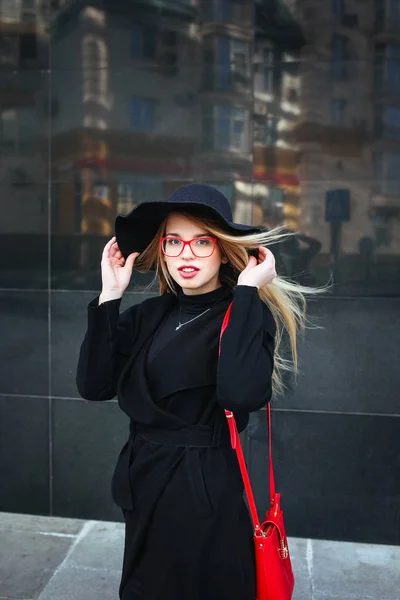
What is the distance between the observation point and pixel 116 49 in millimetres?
4008

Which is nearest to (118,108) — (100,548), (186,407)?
(186,407)

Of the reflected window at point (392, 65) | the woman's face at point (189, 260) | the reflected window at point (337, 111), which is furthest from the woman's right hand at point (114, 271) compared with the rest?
the reflected window at point (392, 65)

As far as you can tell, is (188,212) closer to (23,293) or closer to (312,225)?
(312,225)

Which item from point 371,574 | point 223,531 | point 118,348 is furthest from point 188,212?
point 371,574

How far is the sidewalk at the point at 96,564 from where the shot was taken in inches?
136

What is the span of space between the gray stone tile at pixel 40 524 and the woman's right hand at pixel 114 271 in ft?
7.71

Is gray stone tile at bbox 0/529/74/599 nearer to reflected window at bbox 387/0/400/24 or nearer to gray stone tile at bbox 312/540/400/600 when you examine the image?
gray stone tile at bbox 312/540/400/600

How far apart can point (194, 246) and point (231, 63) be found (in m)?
2.07

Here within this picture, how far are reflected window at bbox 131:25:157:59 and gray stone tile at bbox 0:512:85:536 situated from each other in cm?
297

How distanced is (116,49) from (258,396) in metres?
2.76

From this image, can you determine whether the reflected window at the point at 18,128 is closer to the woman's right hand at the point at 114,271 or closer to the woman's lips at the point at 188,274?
the woman's right hand at the point at 114,271

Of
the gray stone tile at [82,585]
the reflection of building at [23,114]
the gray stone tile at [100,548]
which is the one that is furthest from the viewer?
the reflection of building at [23,114]

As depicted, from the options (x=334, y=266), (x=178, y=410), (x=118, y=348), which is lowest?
(x=178, y=410)

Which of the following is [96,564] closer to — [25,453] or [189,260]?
[25,453]
